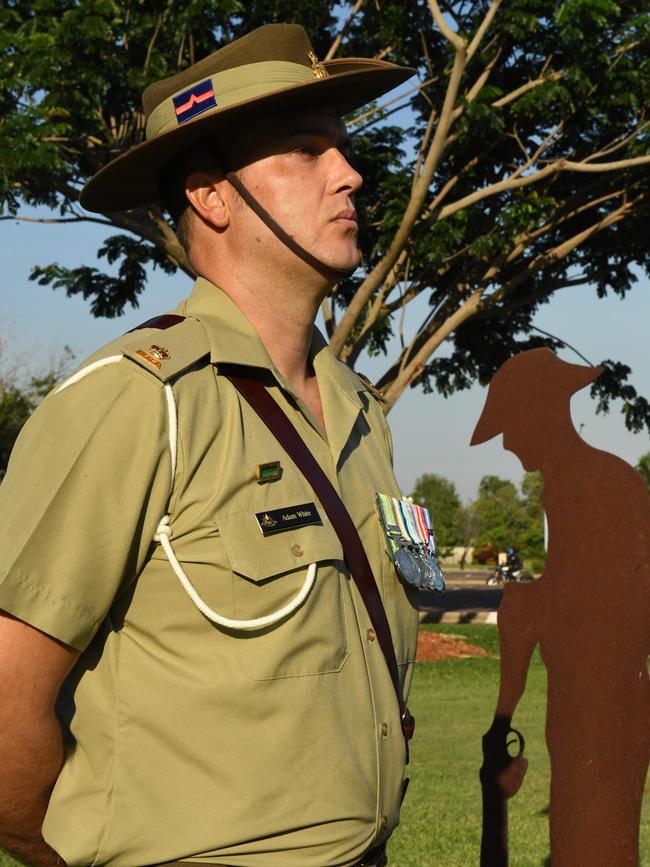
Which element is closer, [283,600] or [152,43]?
[283,600]

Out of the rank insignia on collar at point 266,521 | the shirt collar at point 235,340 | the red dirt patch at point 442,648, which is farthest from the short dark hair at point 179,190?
the red dirt patch at point 442,648

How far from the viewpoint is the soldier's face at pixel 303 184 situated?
258cm

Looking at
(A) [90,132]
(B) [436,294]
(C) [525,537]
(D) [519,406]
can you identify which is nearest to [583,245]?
(B) [436,294]

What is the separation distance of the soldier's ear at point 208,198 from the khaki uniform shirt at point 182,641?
48cm

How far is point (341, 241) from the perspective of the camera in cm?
258

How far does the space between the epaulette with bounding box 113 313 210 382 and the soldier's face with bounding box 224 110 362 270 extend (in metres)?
→ 0.32

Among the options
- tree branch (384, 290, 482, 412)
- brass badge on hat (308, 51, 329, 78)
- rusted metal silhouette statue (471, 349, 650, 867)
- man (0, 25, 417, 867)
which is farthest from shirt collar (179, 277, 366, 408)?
tree branch (384, 290, 482, 412)

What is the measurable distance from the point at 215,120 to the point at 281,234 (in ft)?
0.89

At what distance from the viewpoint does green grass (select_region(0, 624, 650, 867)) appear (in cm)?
645

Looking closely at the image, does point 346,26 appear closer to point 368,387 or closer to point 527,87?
point 527,87

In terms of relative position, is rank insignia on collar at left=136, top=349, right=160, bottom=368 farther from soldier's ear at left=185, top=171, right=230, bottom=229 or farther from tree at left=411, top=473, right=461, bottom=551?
tree at left=411, top=473, right=461, bottom=551

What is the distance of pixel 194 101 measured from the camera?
2609mm

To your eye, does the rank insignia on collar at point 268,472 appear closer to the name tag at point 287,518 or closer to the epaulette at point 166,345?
the name tag at point 287,518

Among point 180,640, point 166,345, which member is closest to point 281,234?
point 166,345
